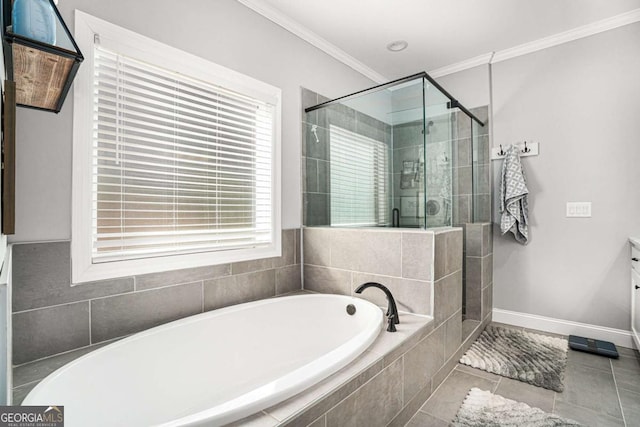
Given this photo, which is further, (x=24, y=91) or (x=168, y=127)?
(x=168, y=127)

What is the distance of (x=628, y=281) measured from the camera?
8.25 feet

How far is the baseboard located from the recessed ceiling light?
2.69 metres

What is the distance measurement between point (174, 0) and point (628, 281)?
12.5 ft

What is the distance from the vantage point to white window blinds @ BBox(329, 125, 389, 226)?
2627mm

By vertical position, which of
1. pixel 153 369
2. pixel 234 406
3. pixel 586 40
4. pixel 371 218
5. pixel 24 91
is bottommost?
pixel 153 369

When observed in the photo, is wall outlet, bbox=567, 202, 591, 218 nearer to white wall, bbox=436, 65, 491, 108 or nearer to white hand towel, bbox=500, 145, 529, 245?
white hand towel, bbox=500, 145, 529, 245

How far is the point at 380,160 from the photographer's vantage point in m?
2.66

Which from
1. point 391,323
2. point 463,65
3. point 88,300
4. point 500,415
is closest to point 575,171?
point 463,65

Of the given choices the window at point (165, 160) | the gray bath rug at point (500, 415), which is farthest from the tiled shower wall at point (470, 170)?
the window at point (165, 160)

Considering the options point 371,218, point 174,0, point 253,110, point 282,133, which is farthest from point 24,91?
point 371,218

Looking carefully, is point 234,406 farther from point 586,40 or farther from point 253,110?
point 586,40

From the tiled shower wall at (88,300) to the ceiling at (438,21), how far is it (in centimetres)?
199

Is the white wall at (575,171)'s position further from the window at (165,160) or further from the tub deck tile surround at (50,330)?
the tub deck tile surround at (50,330)

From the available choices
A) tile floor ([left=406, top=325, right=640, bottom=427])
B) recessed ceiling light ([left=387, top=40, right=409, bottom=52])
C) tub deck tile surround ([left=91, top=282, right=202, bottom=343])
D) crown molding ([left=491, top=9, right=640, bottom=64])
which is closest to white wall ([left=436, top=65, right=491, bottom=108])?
crown molding ([left=491, top=9, right=640, bottom=64])
